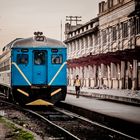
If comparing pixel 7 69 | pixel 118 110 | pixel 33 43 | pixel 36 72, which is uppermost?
pixel 33 43

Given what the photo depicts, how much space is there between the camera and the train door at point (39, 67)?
21656 mm

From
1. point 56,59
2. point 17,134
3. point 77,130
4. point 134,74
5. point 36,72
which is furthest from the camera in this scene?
point 134,74

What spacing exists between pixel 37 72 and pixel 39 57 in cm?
73

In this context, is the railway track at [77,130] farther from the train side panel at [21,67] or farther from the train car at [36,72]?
the train side panel at [21,67]

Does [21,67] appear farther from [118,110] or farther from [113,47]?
[113,47]

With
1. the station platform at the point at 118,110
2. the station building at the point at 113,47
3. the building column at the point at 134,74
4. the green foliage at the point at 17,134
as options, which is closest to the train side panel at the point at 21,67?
the station platform at the point at 118,110

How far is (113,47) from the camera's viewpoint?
1972 inches

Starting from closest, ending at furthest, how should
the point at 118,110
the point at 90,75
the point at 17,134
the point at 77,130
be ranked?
1. the point at 17,134
2. the point at 77,130
3. the point at 118,110
4. the point at 90,75

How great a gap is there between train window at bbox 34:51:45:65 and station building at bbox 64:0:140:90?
16.0 metres

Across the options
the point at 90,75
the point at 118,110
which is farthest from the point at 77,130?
the point at 90,75

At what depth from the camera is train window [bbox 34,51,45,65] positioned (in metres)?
21.8

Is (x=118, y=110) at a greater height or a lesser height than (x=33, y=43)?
lesser

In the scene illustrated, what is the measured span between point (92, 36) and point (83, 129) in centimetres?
4615

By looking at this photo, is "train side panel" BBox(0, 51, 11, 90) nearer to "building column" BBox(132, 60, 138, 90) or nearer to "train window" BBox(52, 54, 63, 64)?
"train window" BBox(52, 54, 63, 64)
